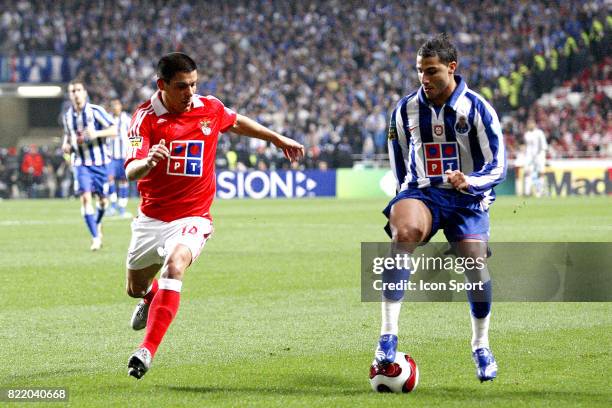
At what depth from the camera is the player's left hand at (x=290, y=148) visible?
7211mm

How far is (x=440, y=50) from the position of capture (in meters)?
6.27

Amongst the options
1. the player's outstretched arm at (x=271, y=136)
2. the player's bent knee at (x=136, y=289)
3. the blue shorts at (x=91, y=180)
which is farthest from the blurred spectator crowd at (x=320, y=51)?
the player's outstretched arm at (x=271, y=136)

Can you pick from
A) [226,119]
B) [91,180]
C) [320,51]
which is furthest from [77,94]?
[320,51]

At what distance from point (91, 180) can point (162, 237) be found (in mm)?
9963

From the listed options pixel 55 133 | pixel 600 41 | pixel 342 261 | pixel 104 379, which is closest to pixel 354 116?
pixel 600 41

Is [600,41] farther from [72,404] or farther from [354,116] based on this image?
[72,404]

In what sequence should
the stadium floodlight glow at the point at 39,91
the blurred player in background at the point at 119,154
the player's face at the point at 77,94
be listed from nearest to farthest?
the player's face at the point at 77,94 < the blurred player in background at the point at 119,154 < the stadium floodlight glow at the point at 39,91

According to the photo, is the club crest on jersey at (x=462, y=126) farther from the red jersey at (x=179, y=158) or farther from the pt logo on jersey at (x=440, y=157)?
the red jersey at (x=179, y=158)

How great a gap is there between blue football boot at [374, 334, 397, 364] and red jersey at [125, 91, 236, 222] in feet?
4.97

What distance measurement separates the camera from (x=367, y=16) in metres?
41.7

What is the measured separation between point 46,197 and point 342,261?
23.7m

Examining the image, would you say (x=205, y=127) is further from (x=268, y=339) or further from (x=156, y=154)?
(x=268, y=339)

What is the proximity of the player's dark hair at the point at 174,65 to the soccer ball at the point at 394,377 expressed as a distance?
2009 mm

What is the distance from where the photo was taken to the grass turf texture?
598 centimetres
